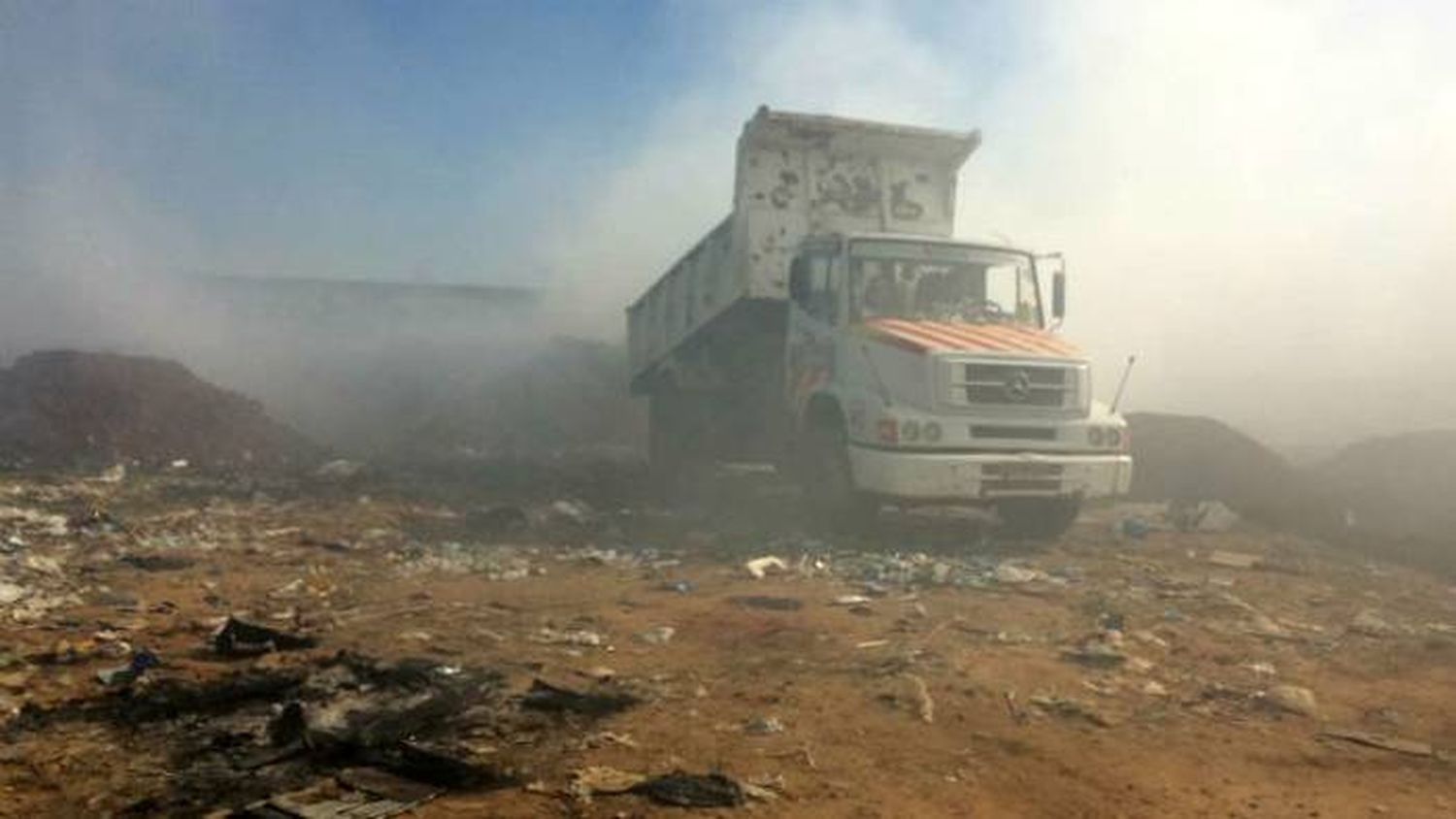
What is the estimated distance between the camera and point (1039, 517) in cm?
990

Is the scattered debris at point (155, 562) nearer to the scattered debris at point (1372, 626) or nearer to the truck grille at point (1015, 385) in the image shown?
the truck grille at point (1015, 385)

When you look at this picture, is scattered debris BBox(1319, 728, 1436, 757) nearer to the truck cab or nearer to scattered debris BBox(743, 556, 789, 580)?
scattered debris BBox(743, 556, 789, 580)

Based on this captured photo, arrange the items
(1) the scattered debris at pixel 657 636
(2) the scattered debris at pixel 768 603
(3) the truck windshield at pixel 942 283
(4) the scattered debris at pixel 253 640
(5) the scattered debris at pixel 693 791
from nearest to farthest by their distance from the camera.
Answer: (5) the scattered debris at pixel 693 791
(4) the scattered debris at pixel 253 640
(1) the scattered debris at pixel 657 636
(2) the scattered debris at pixel 768 603
(3) the truck windshield at pixel 942 283

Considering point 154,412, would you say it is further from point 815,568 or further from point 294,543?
point 815,568

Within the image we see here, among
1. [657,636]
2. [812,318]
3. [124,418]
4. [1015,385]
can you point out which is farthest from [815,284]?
[124,418]

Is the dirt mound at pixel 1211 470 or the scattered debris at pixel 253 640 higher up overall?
the dirt mound at pixel 1211 470

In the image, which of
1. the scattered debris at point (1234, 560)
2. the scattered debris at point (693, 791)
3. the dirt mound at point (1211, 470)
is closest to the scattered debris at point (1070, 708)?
the scattered debris at point (693, 791)

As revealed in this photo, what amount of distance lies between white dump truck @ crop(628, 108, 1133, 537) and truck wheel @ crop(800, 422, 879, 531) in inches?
0.8

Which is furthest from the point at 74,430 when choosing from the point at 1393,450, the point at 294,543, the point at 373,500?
the point at 1393,450

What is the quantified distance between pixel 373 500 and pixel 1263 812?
9125 millimetres

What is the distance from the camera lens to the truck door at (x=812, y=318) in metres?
9.98

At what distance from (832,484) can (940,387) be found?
1373 mm

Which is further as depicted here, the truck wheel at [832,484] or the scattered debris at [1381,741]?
the truck wheel at [832,484]

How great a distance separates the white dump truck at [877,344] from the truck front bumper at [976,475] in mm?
16
